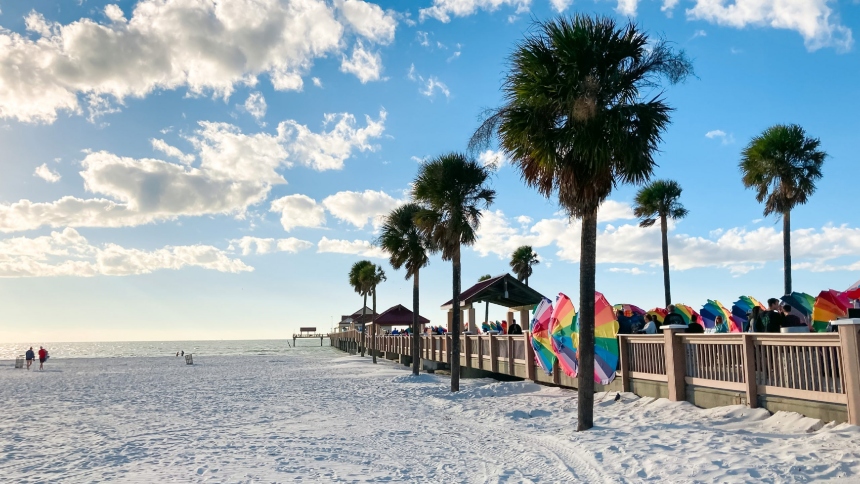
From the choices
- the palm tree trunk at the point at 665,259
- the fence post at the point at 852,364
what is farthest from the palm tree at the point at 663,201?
the fence post at the point at 852,364

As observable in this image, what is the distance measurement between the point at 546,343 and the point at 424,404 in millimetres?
3512

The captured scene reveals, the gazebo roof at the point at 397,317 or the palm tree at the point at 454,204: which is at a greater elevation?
the palm tree at the point at 454,204

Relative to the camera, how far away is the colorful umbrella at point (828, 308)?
1140 cm

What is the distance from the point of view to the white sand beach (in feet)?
23.6

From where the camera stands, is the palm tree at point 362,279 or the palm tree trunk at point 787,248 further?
the palm tree at point 362,279

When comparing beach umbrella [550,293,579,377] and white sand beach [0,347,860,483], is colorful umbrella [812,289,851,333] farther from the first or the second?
beach umbrella [550,293,579,377]

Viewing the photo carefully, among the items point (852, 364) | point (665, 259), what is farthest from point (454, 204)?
point (665, 259)

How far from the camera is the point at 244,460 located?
348 inches

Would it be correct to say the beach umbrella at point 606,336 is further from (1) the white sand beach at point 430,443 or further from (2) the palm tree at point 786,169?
(2) the palm tree at point 786,169

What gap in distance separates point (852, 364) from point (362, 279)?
42719mm

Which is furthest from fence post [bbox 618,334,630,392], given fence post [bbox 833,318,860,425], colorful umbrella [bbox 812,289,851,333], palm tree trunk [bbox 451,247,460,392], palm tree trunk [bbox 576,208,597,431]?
palm tree trunk [bbox 451,247,460,392]

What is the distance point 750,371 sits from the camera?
9.23 metres

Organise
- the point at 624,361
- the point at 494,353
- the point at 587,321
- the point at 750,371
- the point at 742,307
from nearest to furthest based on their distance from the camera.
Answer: the point at 750,371 → the point at 587,321 → the point at 624,361 → the point at 742,307 → the point at 494,353

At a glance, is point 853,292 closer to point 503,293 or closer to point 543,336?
point 543,336
